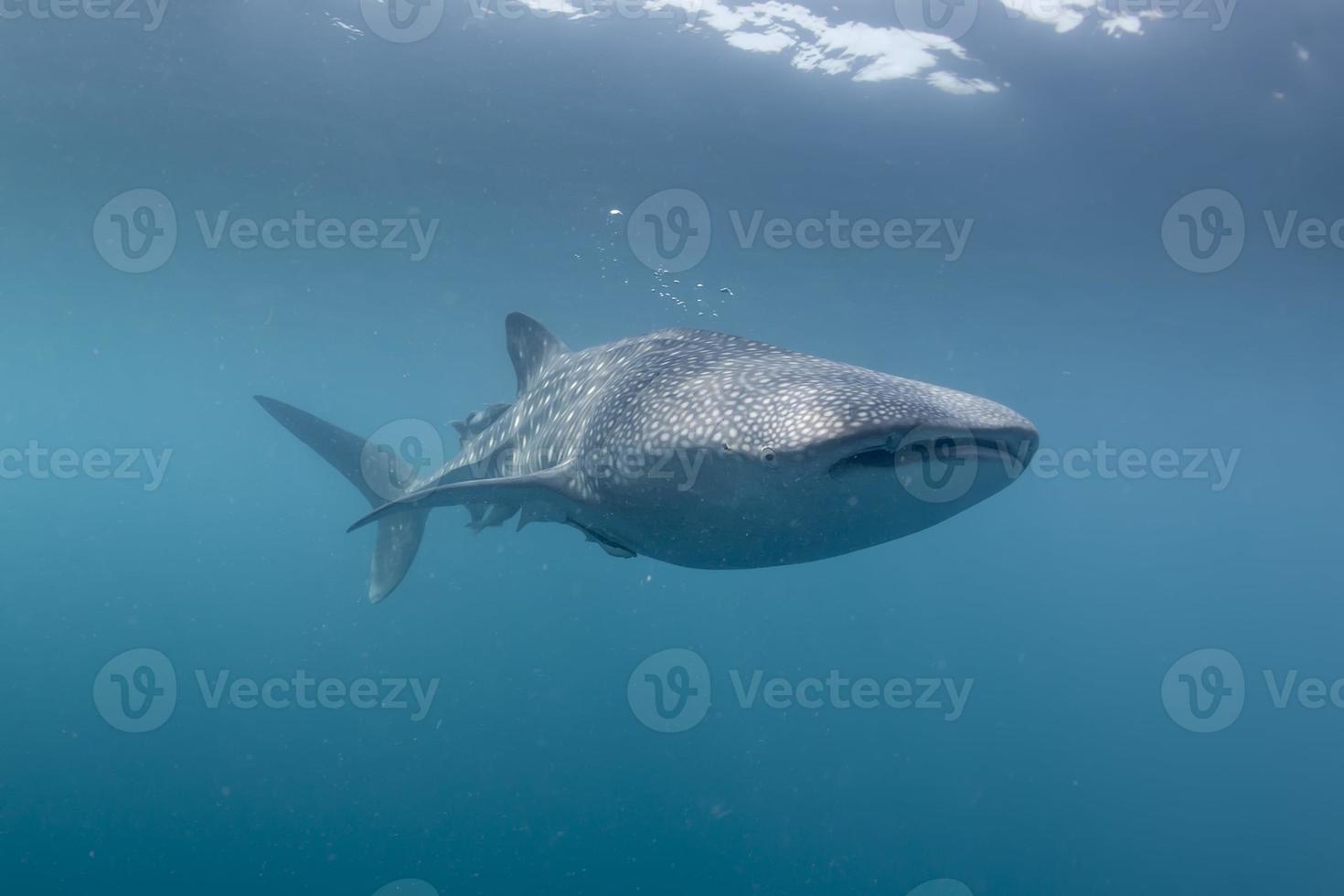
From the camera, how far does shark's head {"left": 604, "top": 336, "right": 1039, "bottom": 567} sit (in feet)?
11.8

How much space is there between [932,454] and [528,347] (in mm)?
5034

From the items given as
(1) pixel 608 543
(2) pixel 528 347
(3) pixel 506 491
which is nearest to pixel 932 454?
(1) pixel 608 543

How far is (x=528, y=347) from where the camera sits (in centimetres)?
780

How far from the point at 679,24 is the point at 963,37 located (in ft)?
14.9

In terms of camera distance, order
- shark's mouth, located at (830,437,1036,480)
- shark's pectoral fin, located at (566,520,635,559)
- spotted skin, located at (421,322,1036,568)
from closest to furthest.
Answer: shark's mouth, located at (830,437,1036,480), spotted skin, located at (421,322,1036,568), shark's pectoral fin, located at (566,520,635,559)

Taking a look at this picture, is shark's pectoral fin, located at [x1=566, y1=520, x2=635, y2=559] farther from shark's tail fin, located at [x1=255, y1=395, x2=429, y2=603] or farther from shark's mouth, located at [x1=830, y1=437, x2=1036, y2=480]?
shark's tail fin, located at [x1=255, y1=395, x2=429, y2=603]

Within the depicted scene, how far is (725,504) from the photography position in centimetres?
434

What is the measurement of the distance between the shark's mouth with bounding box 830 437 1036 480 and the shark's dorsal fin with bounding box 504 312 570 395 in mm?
4380

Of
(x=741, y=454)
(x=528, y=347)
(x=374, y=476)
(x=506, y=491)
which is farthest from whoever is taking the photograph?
(x=374, y=476)

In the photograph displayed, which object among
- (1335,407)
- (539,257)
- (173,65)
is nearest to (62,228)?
(173,65)

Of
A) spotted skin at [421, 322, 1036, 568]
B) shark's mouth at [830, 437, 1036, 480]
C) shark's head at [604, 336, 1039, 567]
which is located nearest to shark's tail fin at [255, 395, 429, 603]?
spotted skin at [421, 322, 1036, 568]

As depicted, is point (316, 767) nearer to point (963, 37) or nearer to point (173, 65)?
point (173, 65)

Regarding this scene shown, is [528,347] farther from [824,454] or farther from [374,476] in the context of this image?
[824,454]

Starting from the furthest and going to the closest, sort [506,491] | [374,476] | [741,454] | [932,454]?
[374,476]
[506,491]
[741,454]
[932,454]
